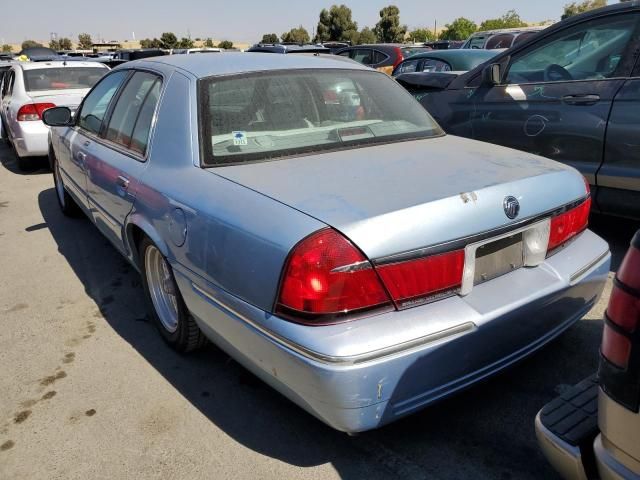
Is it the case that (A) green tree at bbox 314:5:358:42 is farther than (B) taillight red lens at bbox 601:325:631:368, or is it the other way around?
(A) green tree at bbox 314:5:358:42

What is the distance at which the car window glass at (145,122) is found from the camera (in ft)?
10.1

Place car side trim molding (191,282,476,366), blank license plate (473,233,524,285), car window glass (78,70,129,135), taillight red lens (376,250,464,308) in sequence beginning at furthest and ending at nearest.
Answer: car window glass (78,70,129,135) → blank license plate (473,233,524,285) → taillight red lens (376,250,464,308) → car side trim molding (191,282,476,366)

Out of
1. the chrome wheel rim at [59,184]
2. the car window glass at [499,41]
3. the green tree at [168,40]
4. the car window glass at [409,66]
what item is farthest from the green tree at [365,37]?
the chrome wheel rim at [59,184]

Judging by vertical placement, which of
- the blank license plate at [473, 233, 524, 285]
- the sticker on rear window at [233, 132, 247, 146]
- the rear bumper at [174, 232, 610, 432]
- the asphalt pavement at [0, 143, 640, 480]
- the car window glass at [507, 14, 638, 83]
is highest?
the car window glass at [507, 14, 638, 83]

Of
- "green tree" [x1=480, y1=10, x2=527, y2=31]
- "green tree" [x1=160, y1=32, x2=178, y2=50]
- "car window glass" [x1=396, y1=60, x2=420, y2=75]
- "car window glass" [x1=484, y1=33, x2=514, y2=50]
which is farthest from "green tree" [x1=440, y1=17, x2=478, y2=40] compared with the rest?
"car window glass" [x1=396, y1=60, x2=420, y2=75]

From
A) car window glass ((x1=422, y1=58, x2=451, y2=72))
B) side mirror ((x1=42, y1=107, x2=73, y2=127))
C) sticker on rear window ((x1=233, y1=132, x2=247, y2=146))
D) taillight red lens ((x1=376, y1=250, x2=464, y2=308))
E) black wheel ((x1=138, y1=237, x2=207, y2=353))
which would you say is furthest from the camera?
car window glass ((x1=422, y1=58, x2=451, y2=72))

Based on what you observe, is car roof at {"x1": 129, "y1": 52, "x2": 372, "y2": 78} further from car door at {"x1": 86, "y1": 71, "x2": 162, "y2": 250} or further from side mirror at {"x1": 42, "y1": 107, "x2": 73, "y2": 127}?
side mirror at {"x1": 42, "y1": 107, "x2": 73, "y2": 127}

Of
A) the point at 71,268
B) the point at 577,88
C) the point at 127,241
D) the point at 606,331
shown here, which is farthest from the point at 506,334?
the point at 71,268

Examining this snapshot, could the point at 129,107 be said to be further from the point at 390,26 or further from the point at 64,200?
the point at 390,26

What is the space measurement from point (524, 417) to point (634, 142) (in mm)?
2258

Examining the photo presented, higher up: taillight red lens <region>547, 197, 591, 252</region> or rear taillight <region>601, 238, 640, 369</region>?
rear taillight <region>601, 238, 640, 369</region>

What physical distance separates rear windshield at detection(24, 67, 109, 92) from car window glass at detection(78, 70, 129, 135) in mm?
4241

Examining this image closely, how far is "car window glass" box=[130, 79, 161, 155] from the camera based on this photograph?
3.09m

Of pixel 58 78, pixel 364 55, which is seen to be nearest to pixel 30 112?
pixel 58 78
